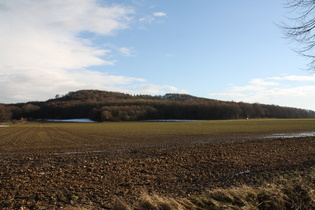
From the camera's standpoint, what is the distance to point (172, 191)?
28.5ft

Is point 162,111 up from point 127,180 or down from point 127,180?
up

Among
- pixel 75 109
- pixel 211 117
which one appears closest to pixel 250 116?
pixel 211 117

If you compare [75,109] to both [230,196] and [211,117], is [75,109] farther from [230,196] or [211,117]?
[230,196]

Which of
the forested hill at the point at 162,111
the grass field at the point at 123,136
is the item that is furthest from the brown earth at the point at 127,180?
the forested hill at the point at 162,111

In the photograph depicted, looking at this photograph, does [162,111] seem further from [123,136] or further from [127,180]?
[127,180]

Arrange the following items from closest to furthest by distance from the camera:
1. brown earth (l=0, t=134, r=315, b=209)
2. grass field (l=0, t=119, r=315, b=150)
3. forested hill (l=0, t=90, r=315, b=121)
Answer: brown earth (l=0, t=134, r=315, b=209), grass field (l=0, t=119, r=315, b=150), forested hill (l=0, t=90, r=315, b=121)

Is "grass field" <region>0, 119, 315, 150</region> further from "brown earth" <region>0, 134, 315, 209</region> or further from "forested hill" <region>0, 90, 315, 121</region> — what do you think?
"forested hill" <region>0, 90, 315, 121</region>

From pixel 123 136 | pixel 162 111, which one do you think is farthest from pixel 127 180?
pixel 162 111

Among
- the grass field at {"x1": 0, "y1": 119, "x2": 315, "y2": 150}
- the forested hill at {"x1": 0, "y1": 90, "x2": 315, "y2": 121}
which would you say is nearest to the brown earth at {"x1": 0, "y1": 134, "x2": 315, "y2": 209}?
the grass field at {"x1": 0, "y1": 119, "x2": 315, "y2": 150}

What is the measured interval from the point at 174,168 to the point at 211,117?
125 meters

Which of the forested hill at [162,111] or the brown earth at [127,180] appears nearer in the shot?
the brown earth at [127,180]

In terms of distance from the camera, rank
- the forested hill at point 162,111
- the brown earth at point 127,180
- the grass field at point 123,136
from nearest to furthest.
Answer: the brown earth at point 127,180
the grass field at point 123,136
the forested hill at point 162,111

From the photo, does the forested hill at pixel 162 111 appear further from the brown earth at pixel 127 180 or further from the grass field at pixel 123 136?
the brown earth at pixel 127 180

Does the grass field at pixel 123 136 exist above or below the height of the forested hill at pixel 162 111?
below
